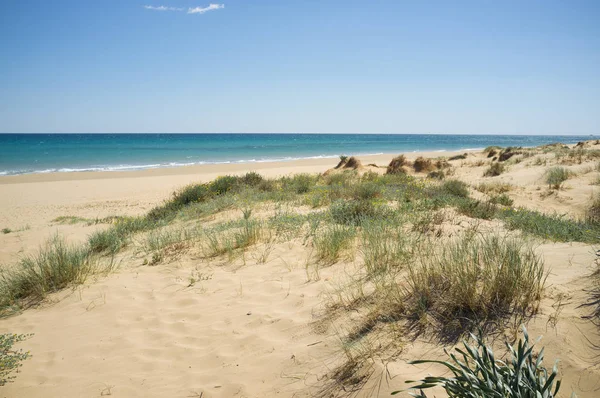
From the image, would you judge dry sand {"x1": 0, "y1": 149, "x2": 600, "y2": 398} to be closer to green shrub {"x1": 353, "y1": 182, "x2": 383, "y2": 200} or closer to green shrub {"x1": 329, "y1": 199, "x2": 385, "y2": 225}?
green shrub {"x1": 329, "y1": 199, "x2": 385, "y2": 225}

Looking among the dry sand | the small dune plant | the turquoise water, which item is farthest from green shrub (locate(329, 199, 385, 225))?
the turquoise water

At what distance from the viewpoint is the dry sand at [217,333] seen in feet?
8.69

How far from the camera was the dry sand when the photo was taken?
265 cm

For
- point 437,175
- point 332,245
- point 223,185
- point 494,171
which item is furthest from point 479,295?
point 494,171

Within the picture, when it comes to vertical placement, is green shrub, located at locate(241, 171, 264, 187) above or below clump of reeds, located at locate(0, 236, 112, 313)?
above

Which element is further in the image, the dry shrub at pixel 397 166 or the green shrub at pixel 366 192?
the dry shrub at pixel 397 166

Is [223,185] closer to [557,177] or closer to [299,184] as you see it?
[299,184]

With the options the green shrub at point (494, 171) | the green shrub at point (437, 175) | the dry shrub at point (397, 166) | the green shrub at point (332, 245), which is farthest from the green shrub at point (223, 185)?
the green shrub at point (494, 171)

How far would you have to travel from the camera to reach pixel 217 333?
A: 365cm

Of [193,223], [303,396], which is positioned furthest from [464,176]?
[303,396]

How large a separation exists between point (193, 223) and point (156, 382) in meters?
5.82

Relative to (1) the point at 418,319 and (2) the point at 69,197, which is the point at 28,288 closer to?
(1) the point at 418,319

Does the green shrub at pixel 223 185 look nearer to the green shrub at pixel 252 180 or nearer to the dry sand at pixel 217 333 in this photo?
the green shrub at pixel 252 180

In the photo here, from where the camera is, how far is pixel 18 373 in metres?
3.29
